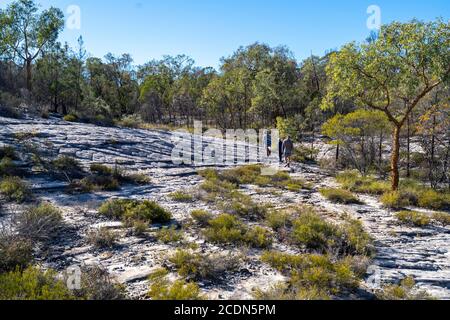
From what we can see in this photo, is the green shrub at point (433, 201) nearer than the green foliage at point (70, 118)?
Yes

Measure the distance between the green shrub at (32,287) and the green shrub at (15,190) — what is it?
431 cm

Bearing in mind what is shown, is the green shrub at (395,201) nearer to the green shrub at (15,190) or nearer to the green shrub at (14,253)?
the green shrub at (14,253)

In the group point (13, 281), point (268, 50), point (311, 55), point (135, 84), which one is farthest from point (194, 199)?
point (135, 84)

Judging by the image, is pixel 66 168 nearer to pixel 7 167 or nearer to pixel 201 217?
pixel 7 167

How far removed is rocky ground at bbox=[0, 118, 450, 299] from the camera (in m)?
4.92

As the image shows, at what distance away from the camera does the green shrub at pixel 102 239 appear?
19.1 feet

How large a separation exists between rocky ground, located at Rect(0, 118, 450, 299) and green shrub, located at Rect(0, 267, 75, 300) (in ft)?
2.27

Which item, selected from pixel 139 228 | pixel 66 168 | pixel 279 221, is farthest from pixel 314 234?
pixel 66 168

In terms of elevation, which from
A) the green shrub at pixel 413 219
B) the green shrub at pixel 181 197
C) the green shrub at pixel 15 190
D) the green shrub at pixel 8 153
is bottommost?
the green shrub at pixel 413 219

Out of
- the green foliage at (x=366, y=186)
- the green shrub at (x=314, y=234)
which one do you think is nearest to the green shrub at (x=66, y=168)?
the green shrub at (x=314, y=234)

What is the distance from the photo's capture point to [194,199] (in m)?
9.48

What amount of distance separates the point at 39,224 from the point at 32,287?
7.62 feet

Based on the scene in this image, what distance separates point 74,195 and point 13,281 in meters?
5.27

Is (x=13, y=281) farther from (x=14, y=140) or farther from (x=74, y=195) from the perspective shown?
(x=14, y=140)
